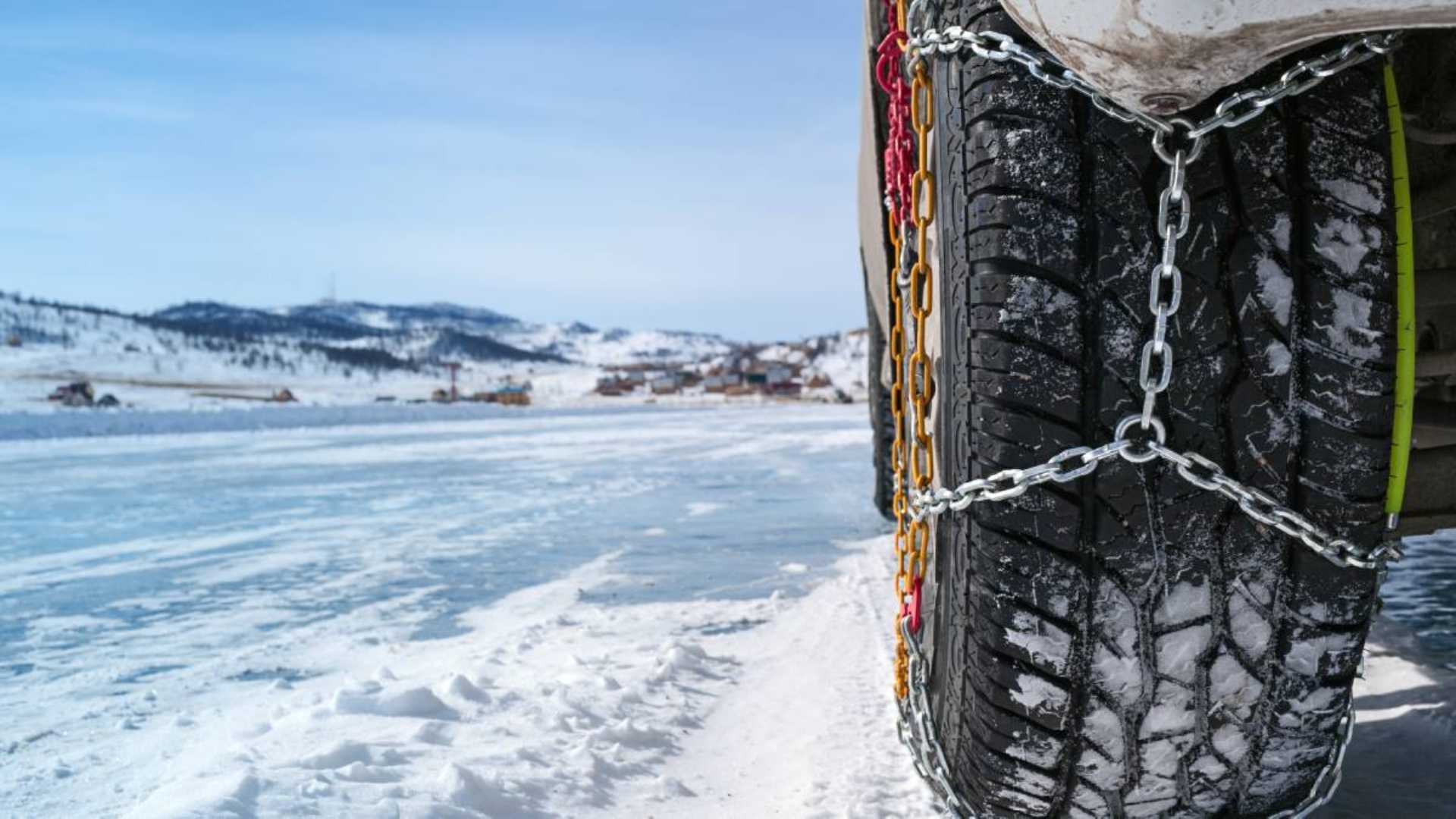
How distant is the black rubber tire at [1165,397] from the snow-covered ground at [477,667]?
0.61 meters

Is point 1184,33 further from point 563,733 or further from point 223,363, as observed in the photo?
point 223,363

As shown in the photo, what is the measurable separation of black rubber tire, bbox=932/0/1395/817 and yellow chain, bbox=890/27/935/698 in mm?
126

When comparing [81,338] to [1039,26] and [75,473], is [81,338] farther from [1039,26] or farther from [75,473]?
[1039,26]

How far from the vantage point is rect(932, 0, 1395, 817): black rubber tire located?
1.16 m

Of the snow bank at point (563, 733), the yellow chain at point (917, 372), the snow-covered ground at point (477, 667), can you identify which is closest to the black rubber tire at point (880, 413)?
the snow-covered ground at point (477, 667)

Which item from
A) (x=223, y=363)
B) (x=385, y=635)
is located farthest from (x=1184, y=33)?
(x=223, y=363)

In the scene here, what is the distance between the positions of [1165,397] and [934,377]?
0.36 meters

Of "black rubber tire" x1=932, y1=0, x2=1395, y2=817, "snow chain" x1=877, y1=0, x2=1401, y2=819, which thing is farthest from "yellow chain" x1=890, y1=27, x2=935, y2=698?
"black rubber tire" x1=932, y1=0, x2=1395, y2=817

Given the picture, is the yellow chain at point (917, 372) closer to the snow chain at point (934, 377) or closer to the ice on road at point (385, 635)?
the snow chain at point (934, 377)

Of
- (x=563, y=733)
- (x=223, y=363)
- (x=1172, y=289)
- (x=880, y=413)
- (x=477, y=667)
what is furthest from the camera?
(x=223, y=363)

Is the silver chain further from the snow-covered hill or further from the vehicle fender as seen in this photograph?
the snow-covered hill

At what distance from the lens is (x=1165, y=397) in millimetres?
1170

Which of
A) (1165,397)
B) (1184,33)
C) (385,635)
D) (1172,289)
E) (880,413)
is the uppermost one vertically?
(1184,33)

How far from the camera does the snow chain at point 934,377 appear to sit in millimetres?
1132
